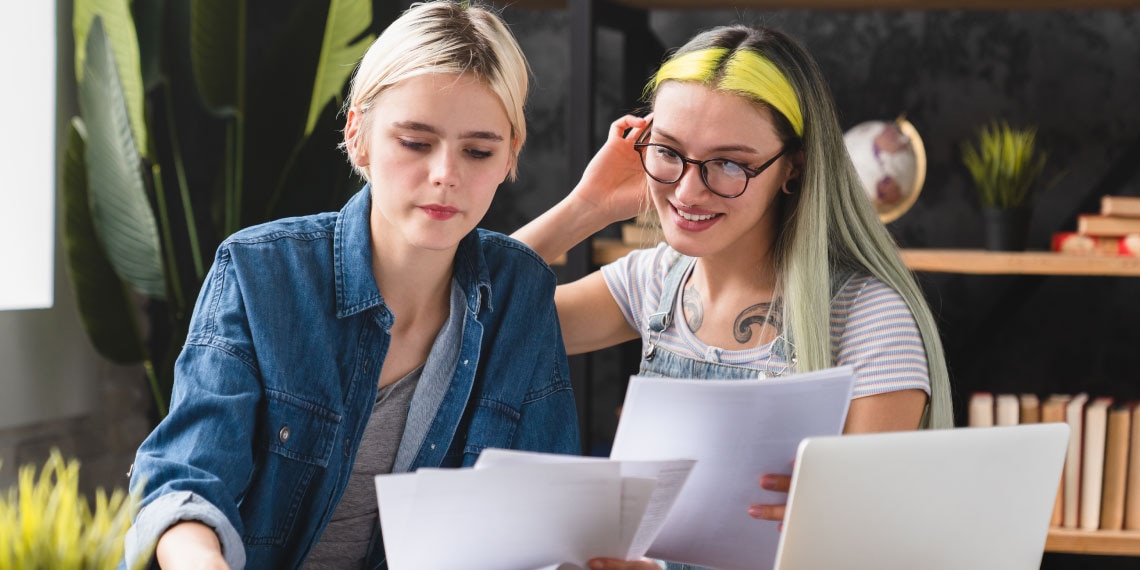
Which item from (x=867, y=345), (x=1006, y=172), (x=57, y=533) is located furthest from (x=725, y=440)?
(x=1006, y=172)

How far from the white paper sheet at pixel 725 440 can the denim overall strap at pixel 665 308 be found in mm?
427

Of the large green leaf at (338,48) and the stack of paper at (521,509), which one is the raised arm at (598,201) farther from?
the large green leaf at (338,48)

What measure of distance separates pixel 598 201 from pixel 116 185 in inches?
48.8

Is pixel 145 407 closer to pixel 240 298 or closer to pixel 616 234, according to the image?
pixel 616 234

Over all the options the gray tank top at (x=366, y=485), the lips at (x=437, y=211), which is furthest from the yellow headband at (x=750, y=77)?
the gray tank top at (x=366, y=485)

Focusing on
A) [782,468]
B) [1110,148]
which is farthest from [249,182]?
[1110,148]

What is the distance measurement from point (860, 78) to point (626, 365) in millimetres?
887

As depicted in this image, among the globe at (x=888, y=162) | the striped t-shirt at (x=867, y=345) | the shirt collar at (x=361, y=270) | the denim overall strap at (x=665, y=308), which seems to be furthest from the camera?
the globe at (x=888, y=162)

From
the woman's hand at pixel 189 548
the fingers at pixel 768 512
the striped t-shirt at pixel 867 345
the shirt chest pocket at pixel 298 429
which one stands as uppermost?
the striped t-shirt at pixel 867 345

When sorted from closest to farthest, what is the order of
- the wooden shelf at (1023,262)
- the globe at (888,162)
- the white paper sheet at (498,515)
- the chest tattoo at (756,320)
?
the white paper sheet at (498,515) → the chest tattoo at (756,320) → the wooden shelf at (1023,262) → the globe at (888,162)

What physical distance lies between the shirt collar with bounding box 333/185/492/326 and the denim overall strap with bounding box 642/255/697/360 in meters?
0.32

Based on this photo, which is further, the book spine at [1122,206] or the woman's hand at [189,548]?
the book spine at [1122,206]

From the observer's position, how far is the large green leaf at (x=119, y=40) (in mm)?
2275

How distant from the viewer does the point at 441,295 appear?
4.31ft
